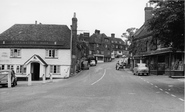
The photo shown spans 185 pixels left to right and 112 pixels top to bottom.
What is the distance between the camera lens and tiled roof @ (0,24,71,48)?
1813 inches

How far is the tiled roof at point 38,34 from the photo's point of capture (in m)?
46.1

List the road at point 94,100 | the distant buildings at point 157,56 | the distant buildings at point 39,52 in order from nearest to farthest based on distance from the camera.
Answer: the road at point 94,100 → the distant buildings at point 157,56 → the distant buildings at point 39,52

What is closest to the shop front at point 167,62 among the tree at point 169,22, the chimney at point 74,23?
the chimney at point 74,23

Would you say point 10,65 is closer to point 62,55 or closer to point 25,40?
point 25,40

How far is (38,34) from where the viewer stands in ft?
157

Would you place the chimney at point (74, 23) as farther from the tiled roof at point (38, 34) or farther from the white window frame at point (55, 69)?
the white window frame at point (55, 69)

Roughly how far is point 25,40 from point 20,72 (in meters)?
5.82

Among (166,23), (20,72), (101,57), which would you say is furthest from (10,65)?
(101,57)

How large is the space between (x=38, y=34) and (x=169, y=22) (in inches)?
1314

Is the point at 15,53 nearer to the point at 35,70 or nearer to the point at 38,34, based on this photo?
the point at 35,70

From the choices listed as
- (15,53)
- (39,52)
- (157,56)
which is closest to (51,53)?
(39,52)

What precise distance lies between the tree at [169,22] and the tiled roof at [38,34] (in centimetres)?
2610

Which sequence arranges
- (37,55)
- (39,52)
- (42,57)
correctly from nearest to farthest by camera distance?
(37,55), (42,57), (39,52)

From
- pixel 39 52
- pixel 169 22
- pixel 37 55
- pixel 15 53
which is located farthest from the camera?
pixel 15 53
